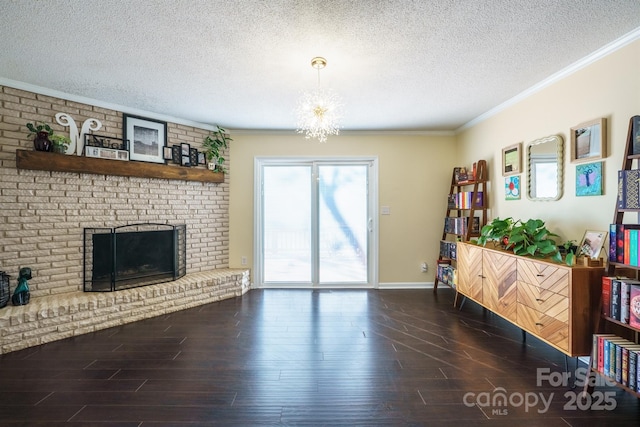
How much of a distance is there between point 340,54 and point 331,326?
8.33 ft

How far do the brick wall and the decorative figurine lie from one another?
0.14 metres

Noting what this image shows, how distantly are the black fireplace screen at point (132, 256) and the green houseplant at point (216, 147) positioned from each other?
989mm

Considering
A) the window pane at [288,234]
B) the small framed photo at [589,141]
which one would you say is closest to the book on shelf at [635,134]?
the small framed photo at [589,141]

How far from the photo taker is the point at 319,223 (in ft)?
15.4

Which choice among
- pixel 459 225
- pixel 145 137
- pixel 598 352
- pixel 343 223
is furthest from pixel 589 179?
pixel 145 137

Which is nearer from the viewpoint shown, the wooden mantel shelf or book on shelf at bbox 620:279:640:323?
book on shelf at bbox 620:279:640:323

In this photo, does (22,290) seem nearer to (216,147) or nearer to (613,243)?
(216,147)

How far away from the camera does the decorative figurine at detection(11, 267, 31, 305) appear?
280 cm

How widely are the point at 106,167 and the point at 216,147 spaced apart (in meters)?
1.41

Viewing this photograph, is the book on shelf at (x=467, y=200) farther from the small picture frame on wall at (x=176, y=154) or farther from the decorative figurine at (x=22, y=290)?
the decorative figurine at (x=22, y=290)

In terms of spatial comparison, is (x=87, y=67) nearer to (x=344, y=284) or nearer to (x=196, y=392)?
(x=196, y=392)

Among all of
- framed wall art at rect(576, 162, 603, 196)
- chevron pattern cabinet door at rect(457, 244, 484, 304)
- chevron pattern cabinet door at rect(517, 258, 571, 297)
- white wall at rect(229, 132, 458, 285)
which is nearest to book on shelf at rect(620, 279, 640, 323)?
chevron pattern cabinet door at rect(517, 258, 571, 297)

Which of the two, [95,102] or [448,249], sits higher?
[95,102]

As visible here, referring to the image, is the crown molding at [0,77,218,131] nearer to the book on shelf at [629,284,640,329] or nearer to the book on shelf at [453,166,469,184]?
the book on shelf at [453,166,469,184]
